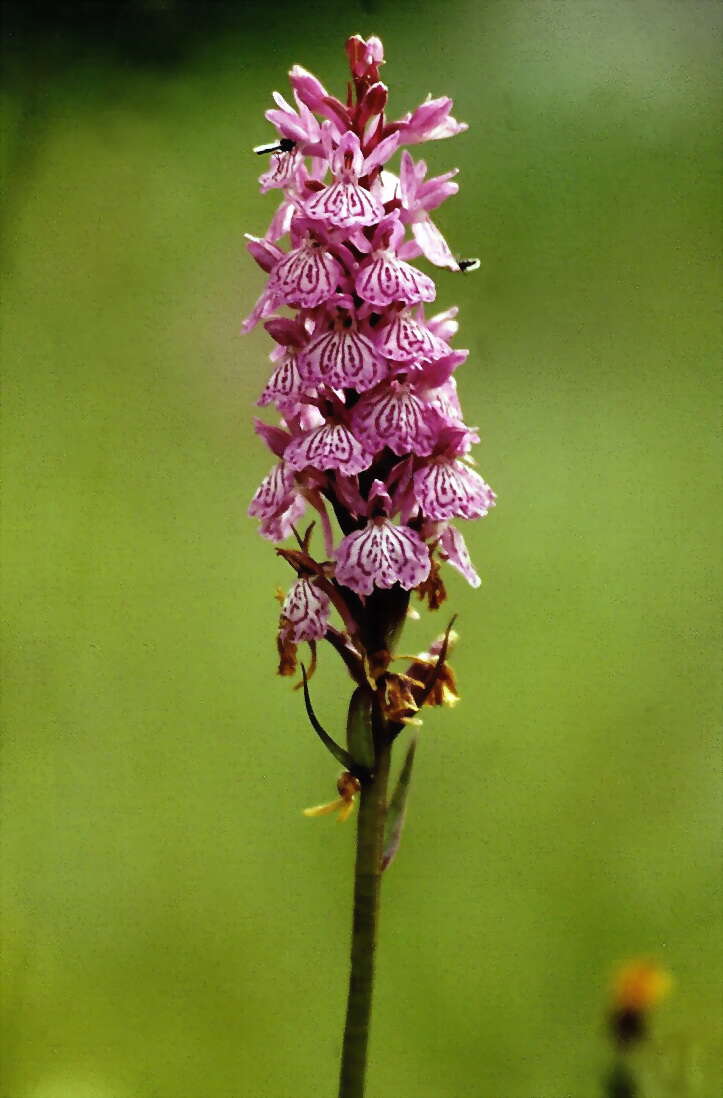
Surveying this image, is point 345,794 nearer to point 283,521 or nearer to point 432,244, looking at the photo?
point 283,521

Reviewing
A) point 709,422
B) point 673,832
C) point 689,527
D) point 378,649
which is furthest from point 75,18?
point 709,422

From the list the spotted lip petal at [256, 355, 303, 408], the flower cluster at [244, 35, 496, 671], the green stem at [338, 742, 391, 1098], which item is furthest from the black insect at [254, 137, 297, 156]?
the green stem at [338, 742, 391, 1098]

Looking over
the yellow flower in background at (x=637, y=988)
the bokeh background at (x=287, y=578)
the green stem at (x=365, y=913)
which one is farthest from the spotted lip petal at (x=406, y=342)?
the yellow flower in background at (x=637, y=988)

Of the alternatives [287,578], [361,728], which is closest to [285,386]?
[361,728]

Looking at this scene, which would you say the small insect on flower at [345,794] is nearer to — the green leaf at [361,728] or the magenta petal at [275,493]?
the green leaf at [361,728]

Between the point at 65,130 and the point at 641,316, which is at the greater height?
the point at 65,130

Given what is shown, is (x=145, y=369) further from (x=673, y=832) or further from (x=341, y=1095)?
(x=341, y=1095)

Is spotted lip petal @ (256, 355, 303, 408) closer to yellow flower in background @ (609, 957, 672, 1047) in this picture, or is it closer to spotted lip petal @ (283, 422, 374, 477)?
spotted lip petal @ (283, 422, 374, 477)
